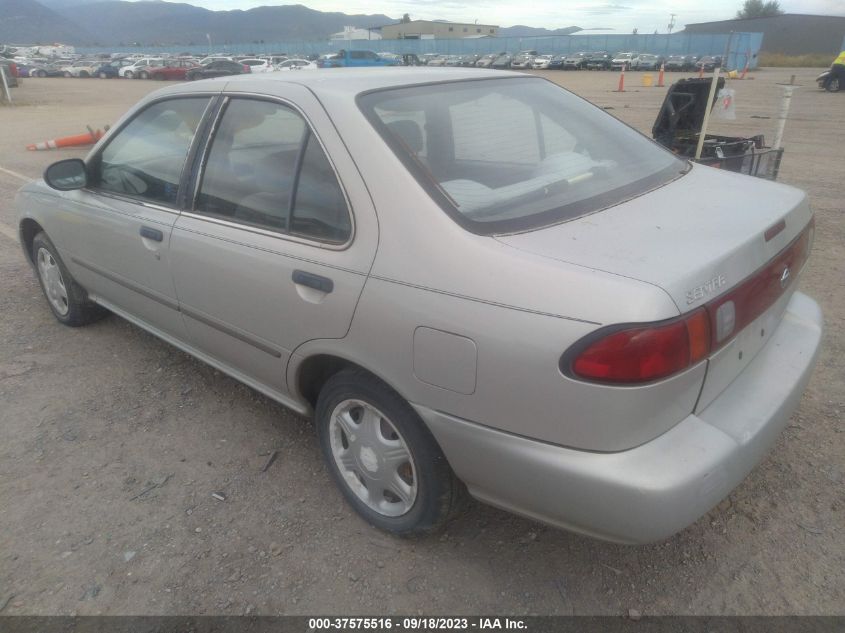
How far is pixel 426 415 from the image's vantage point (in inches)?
75.5

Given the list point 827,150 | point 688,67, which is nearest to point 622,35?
point 688,67

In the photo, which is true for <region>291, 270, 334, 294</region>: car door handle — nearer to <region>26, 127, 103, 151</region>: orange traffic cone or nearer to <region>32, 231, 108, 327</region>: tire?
<region>32, 231, 108, 327</region>: tire

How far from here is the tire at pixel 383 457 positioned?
6.76ft

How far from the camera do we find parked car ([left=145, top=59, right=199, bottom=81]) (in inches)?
1569

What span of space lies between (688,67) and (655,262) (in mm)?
49902

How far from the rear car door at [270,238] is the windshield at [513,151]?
0.87 feet

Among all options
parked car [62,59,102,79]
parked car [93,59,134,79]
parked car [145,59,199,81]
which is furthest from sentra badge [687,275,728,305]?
parked car [62,59,102,79]

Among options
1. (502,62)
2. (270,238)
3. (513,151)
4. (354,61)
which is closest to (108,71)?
(354,61)

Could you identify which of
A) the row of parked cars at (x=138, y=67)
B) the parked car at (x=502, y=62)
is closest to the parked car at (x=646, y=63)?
the parked car at (x=502, y=62)

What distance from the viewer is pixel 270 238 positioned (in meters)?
2.33

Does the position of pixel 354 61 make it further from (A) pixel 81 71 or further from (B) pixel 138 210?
(B) pixel 138 210

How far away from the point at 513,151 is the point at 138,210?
1863 millimetres

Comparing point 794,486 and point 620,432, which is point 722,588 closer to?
point 794,486

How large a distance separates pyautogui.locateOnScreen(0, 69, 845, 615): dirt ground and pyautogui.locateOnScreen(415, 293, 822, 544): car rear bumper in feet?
1.58
